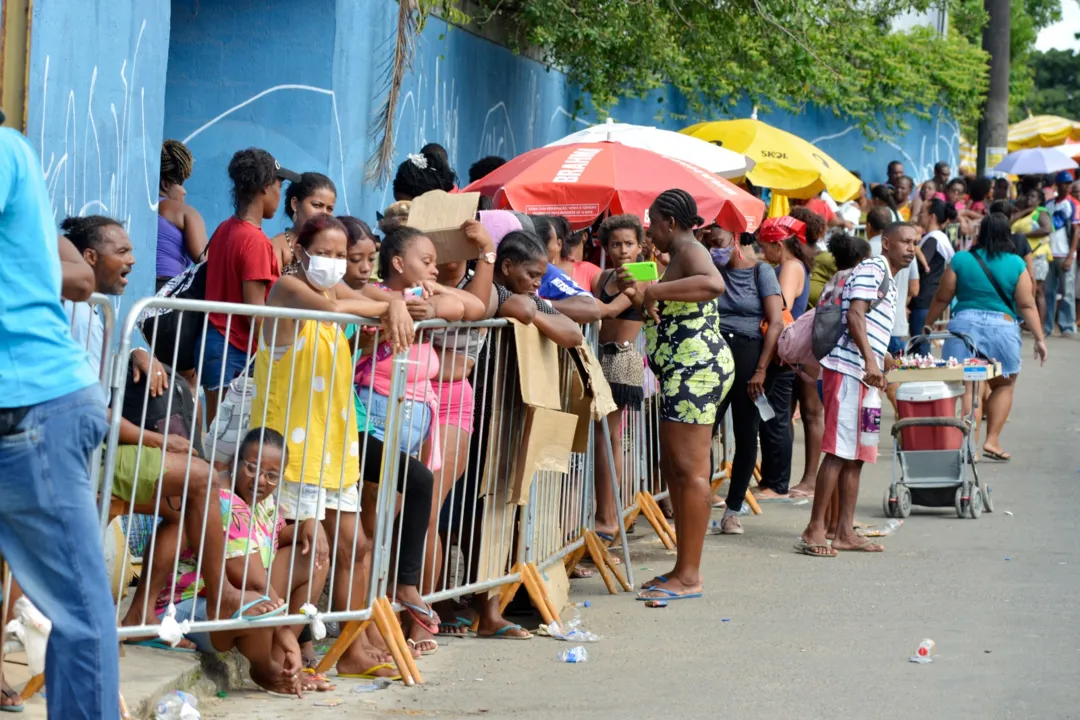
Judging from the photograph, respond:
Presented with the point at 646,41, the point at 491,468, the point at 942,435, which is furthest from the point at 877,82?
the point at 491,468

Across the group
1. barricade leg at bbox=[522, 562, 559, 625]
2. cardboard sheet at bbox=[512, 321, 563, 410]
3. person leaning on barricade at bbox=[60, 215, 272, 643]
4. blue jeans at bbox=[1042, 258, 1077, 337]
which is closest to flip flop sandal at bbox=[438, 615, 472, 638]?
barricade leg at bbox=[522, 562, 559, 625]

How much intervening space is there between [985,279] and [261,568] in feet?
27.9

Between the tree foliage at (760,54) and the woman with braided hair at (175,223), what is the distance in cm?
666

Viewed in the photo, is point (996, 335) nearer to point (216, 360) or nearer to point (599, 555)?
point (599, 555)

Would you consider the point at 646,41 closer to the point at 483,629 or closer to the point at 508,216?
the point at 508,216

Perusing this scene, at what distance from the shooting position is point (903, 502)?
10359 mm

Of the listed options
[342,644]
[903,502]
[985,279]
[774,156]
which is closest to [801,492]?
[903,502]

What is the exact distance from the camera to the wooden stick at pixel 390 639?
19.4 ft

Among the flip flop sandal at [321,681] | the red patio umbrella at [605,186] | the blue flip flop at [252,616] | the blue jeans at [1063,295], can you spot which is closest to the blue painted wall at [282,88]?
the red patio umbrella at [605,186]

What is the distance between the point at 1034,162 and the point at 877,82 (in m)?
3.04

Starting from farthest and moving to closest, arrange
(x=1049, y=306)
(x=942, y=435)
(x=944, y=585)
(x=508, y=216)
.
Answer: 1. (x=1049, y=306)
2. (x=942, y=435)
3. (x=944, y=585)
4. (x=508, y=216)

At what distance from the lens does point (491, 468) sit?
21.9ft

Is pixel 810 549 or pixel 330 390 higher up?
pixel 330 390

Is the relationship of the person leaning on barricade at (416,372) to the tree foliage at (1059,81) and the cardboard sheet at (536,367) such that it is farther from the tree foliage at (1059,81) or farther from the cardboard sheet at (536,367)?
the tree foliage at (1059,81)
